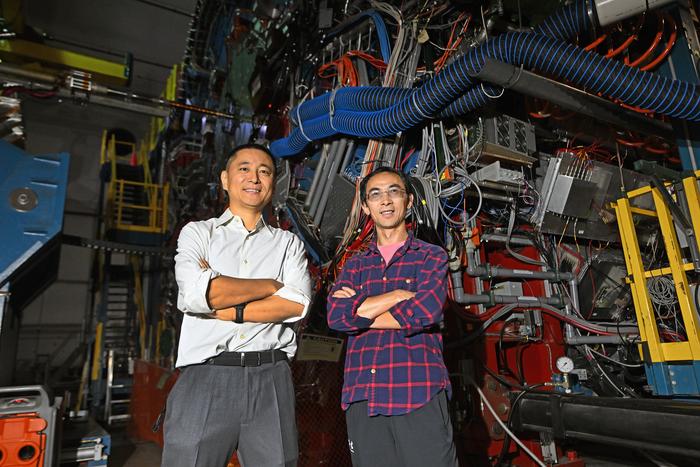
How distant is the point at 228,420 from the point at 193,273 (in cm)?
61

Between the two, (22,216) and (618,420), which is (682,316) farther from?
(22,216)

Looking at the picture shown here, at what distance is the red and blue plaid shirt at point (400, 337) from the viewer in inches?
75.0

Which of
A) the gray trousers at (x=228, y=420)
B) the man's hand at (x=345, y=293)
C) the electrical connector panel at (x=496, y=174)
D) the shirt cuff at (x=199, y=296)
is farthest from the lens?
the electrical connector panel at (x=496, y=174)

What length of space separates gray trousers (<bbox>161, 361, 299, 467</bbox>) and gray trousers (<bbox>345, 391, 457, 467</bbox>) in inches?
14.6

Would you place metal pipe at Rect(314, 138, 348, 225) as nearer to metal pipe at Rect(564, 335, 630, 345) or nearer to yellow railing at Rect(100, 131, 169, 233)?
metal pipe at Rect(564, 335, 630, 345)

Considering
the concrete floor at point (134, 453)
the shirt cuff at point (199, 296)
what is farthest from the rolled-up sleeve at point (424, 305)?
the concrete floor at point (134, 453)

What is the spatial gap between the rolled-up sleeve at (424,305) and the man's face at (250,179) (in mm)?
845

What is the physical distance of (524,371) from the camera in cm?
413

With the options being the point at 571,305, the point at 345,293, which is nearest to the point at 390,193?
the point at 345,293

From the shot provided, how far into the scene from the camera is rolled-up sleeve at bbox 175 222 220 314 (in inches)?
Result: 68.2

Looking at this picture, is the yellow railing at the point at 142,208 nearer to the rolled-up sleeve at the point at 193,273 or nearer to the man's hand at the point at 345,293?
the rolled-up sleeve at the point at 193,273

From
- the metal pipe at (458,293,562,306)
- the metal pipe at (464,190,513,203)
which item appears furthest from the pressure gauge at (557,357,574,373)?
the metal pipe at (464,190,513,203)

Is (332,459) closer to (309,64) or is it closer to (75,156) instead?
(309,64)

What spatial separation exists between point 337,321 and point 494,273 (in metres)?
2.20
